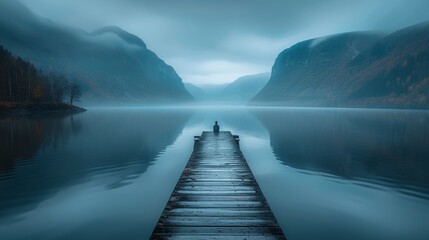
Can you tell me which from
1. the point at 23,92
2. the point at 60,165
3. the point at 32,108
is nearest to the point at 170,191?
the point at 60,165

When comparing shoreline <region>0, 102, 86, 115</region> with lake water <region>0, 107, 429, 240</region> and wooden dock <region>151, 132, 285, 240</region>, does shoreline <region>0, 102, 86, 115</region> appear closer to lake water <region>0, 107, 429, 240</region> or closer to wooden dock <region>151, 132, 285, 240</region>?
lake water <region>0, 107, 429, 240</region>

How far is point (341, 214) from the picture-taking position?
42.4 ft

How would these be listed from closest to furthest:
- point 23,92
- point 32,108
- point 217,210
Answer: point 217,210, point 32,108, point 23,92

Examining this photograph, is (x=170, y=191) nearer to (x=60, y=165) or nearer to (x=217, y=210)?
(x=217, y=210)

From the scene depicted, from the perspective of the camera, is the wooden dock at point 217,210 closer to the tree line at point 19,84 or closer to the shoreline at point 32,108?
the shoreline at point 32,108

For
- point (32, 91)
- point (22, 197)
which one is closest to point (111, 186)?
point (22, 197)

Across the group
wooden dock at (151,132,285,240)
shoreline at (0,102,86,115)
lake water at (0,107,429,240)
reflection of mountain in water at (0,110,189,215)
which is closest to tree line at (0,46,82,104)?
shoreline at (0,102,86,115)

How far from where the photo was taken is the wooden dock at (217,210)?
778 cm

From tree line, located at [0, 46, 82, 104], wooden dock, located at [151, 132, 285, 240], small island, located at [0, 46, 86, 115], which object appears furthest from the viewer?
tree line, located at [0, 46, 82, 104]

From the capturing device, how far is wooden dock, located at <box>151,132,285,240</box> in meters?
7.78

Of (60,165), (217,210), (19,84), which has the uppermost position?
(19,84)

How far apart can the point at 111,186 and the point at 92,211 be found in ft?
12.9

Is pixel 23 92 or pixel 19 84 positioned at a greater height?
pixel 19 84

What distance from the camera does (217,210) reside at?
30.9ft
